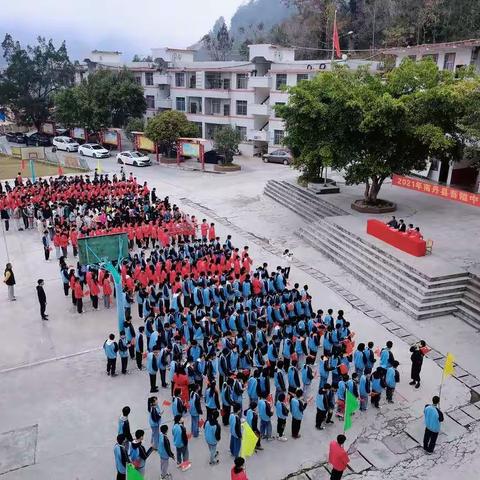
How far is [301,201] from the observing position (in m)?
21.0

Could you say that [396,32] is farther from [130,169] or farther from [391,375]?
[391,375]

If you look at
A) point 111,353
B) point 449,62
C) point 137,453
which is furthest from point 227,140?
point 137,453

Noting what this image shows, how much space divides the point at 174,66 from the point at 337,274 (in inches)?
1186


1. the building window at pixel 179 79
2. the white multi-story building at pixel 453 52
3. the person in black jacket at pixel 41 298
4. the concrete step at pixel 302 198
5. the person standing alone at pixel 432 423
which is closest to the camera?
the person standing alone at pixel 432 423

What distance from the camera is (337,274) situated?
14438mm

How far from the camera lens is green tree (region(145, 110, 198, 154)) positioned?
3072 centimetres

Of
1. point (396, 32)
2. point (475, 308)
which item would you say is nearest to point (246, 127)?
point (396, 32)

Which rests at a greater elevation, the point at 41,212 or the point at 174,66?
the point at 174,66

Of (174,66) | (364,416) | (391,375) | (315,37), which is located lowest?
(364,416)

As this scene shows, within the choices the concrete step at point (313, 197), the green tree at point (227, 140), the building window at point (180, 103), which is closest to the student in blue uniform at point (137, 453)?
the concrete step at point (313, 197)

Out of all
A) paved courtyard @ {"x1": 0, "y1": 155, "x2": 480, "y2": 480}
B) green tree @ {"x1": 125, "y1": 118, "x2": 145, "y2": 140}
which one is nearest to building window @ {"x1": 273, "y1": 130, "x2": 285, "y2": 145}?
green tree @ {"x1": 125, "y1": 118, "x2": 145, "y2": 140}

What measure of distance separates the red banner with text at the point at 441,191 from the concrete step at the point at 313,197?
10.1 ft

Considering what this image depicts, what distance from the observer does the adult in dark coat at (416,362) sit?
349 inches

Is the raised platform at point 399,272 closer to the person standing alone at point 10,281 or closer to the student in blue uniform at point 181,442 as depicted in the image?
the student in blue uniform at point 181,442
